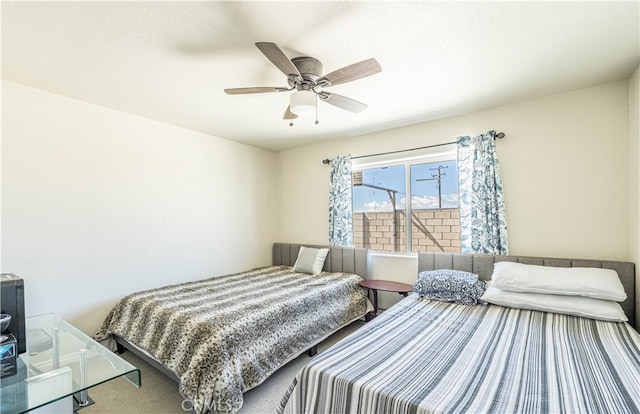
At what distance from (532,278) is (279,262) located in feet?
10.9

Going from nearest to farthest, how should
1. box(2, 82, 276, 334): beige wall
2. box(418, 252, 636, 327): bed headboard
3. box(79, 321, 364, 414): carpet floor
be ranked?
box(79, 321, 364, 414): carpet floor < box(418, 252, 636, 327): bed headboard < box(2, 82, 276, 334): beige wall

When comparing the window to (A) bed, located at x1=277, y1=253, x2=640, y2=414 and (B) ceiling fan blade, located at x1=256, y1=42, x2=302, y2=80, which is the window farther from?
(B) ceiling fan blade, located at x1=256, y1=42, x2=302, y2=80

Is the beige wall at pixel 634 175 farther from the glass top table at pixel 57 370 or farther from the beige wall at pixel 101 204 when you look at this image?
the beige wall at pixel 101 204

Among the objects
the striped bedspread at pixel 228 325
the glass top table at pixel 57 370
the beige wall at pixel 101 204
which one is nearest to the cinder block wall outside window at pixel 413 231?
the striped bedspread at pixel 228 325

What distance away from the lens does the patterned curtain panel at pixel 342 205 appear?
3.99 metres

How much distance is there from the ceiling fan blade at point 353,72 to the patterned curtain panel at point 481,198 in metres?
1.81

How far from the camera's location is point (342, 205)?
399 centimetres

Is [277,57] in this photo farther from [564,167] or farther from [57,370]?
[564,167]

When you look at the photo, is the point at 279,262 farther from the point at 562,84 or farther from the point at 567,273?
the point at 562,84

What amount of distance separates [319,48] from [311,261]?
2.71 meters

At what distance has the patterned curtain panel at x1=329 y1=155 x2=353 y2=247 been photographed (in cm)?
399

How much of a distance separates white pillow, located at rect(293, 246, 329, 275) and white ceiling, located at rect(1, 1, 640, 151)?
2069 mm

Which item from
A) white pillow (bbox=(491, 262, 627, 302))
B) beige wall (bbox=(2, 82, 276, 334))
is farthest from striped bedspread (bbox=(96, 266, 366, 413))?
white pillow (bbox=(491, 262, 627, 302))

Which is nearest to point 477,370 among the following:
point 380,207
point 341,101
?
point 341,101
